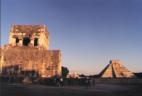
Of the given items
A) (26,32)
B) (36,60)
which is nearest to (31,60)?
(36,60)

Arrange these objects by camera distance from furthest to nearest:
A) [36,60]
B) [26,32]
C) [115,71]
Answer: [115,71]
[26,32]
[36,60]

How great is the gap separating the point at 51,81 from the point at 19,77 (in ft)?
16.3

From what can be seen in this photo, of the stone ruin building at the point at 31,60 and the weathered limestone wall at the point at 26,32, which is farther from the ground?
the weathered limestone wall at the point at 26,32

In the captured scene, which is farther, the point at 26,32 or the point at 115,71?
the point at 115,71

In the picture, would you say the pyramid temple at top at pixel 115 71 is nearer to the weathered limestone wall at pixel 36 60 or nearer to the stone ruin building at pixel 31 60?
the stone ruin building at pixel 31 60

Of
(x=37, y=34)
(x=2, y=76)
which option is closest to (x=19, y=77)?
(x=2, y=76)

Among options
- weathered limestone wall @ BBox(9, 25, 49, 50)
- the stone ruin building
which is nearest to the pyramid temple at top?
the stone ruin building

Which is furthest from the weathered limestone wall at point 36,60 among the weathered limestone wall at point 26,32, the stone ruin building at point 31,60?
the weathered limestone wall at point 26,32

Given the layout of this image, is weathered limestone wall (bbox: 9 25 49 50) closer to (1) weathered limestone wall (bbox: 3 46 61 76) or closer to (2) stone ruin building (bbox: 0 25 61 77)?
(2) stone ruin building (bbox: 0 25 61 77)

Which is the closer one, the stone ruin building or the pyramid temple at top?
the stone ruin building

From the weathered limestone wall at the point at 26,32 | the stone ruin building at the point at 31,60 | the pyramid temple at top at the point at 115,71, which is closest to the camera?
the stone ruin building at the point at 31,60

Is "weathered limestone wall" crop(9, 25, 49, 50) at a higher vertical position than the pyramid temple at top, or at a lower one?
higher

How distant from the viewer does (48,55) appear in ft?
101

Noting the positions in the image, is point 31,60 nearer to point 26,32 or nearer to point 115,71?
point 26,32
